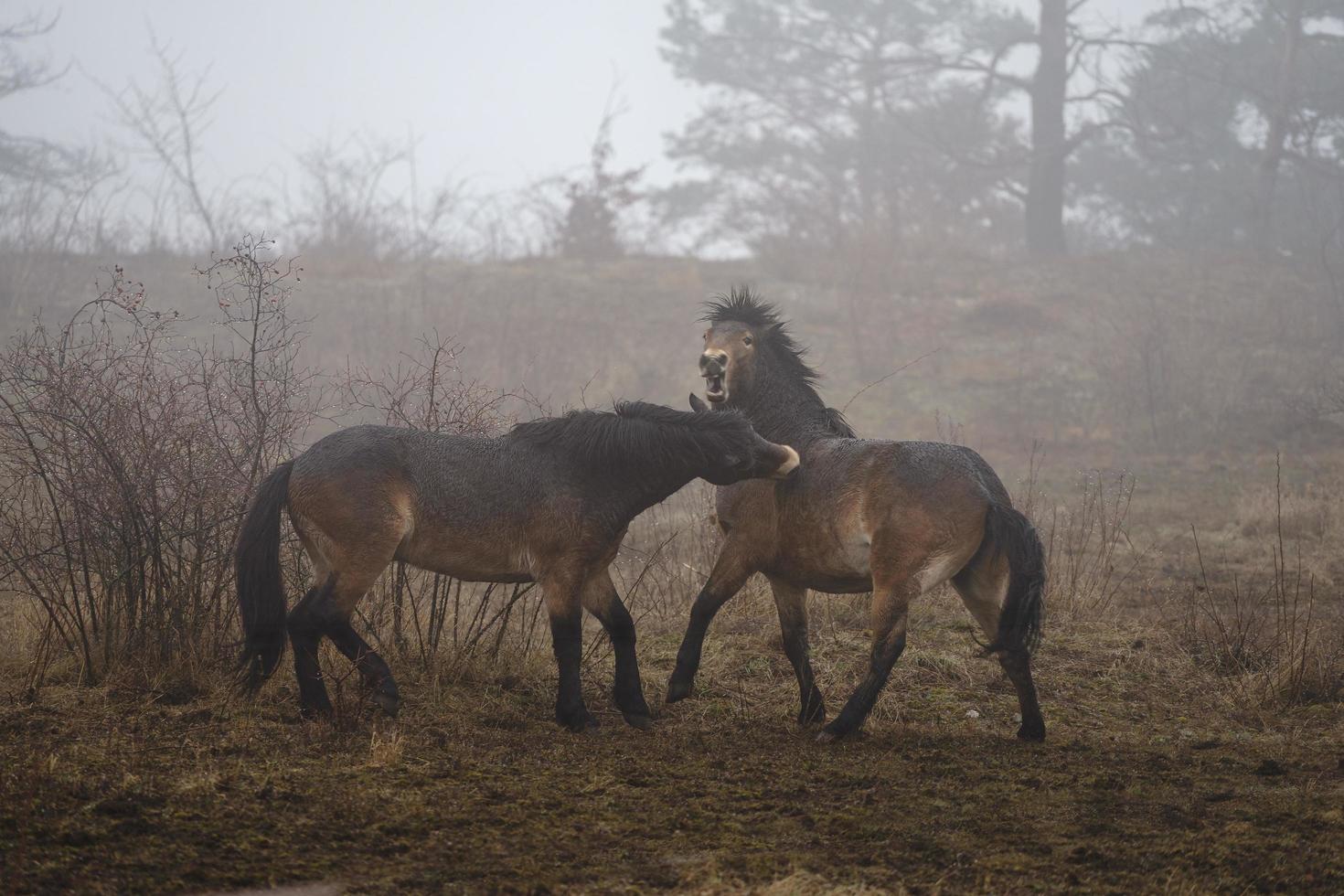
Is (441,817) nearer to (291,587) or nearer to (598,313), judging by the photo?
(291,587)

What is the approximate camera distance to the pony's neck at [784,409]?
6164mm

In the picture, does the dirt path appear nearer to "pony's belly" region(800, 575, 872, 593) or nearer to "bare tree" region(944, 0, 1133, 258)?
"pony's belly" region(800, 575, 872, 593)

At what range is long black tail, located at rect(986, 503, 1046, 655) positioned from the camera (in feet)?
17.0

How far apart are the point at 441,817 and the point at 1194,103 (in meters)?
32.9

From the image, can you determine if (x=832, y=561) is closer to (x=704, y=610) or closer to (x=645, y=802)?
(x=704, y=610)

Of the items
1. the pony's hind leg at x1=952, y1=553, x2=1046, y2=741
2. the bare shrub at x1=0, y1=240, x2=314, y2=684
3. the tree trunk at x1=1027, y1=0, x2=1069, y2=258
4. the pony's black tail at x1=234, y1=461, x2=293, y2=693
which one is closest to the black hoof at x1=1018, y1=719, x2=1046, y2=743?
the pony's hind leg at x1=952, y1=553, x2=1046, y2=741

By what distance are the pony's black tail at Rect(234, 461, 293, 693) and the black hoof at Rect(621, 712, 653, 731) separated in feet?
5.47

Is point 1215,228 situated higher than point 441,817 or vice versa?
point 1215,228

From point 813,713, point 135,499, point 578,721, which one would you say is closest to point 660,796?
point 578,721

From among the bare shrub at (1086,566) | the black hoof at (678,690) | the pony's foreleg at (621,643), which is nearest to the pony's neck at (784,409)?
Result: the pony's foreleg at (621,643)

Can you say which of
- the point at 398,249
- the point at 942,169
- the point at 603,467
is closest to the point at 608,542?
the point at 603,467

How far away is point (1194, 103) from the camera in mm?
31234

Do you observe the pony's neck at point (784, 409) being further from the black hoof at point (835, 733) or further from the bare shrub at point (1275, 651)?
the bare shrub at point (1275, 651)

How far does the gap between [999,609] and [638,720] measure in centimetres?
180
